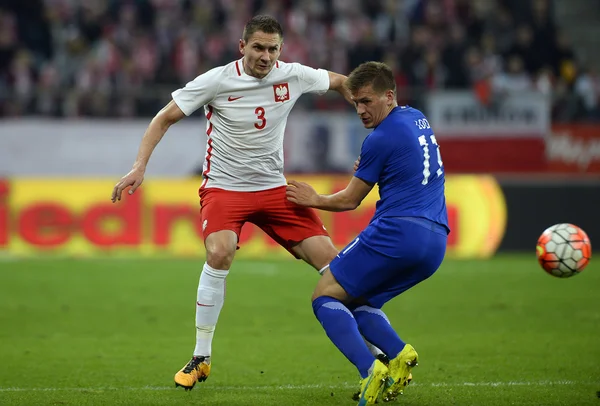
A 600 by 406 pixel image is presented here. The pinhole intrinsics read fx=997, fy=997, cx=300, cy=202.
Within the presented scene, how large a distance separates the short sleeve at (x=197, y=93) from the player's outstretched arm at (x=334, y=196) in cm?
88

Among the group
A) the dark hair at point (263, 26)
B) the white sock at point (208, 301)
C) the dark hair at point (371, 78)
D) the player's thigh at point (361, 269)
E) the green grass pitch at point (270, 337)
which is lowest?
the green grass pitch at point (270, 337)

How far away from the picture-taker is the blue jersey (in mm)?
5988

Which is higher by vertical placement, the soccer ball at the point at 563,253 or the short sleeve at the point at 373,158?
the short sleeve at the point at 373,158

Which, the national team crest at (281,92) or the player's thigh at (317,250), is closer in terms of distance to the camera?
the player's thigh at (317,250)

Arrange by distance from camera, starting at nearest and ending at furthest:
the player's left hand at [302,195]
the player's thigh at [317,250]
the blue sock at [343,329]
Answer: the blue sock at [343,329] < the player's left hand at [302,195] < the player's thigh at [317,250]

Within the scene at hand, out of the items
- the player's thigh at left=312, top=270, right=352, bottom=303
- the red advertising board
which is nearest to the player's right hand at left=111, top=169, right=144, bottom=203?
the player's thigh at left=312, top=270, right=352, bottom=303

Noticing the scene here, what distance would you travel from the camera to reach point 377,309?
21.4 feet

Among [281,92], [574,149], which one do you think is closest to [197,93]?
[281,92]

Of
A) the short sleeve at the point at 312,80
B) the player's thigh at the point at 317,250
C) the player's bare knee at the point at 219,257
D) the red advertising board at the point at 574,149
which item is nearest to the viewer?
the player's bare knee at the point at 219,257

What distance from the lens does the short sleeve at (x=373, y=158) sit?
235 inches

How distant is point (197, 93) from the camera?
699 cm

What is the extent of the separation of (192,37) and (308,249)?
42.6 feet

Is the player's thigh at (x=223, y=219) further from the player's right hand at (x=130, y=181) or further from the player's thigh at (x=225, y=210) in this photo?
the player's right hand at (x=130, y=181)

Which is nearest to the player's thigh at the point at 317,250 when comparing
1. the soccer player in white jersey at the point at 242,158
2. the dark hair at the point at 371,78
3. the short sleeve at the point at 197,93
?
the soccer player in white jersey at the point at 242,158
